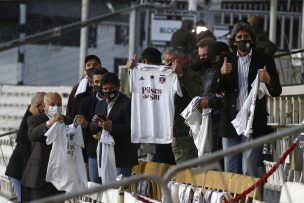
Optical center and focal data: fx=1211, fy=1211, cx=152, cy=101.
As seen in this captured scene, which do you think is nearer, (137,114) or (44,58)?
(137,114)

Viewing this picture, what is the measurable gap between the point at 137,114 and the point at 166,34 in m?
6.93

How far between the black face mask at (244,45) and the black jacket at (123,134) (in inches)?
69.6

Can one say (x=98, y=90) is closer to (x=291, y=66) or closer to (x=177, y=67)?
(x=177, y=67)

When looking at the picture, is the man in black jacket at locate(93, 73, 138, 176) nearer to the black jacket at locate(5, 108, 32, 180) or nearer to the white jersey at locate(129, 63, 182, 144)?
the white jersey at locate(129, 63, 182, 144)

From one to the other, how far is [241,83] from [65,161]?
87.3 inches

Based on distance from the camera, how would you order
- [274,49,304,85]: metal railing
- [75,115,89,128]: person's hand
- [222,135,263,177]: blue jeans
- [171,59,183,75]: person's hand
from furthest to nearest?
1. [274,49,304,85]: metal railing
2. [75,115,89,128]: person's hand
3. [171,59,183,75]: person's hand
4. [222,135,263,177]: blue jeans

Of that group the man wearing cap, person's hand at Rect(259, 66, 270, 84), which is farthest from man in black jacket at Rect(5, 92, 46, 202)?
person's hand at Rect(259, 66, 270, 84)

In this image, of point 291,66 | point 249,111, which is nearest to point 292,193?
point 249,111

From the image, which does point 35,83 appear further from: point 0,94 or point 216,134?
point 216,134

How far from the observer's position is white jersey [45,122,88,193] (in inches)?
497

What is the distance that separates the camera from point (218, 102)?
12.0m

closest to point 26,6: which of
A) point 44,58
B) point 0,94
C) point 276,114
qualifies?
point 44,58

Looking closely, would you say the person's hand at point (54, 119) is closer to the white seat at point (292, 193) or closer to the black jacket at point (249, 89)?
the black jacket at point (249, 89)

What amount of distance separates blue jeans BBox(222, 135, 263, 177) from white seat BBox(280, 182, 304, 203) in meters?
1.34
